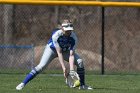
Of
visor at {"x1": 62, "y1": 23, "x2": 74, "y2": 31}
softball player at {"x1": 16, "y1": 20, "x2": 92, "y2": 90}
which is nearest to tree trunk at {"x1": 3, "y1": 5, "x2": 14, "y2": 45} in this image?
softball player at {"x1": 16, "y1": 20, "x2": 92, "y2": 90}

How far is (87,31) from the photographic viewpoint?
939 inches

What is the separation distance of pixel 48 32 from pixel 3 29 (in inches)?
61.5

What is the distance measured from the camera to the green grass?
12195mm

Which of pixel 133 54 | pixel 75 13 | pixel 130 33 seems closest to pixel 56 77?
pixel 133 54

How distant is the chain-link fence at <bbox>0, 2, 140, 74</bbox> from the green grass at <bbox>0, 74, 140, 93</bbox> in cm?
400

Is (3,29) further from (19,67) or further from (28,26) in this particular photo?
(19,67)

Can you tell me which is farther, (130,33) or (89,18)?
(89,18)

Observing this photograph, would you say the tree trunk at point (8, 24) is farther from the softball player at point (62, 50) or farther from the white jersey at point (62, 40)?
the white jersey at point (62, 40)

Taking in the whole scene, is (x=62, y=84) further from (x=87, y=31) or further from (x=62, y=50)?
(x=87, y=31)

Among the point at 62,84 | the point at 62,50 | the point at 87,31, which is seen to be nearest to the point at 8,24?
the point at 87,31

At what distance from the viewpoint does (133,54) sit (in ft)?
73.0

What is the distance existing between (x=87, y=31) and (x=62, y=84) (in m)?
10.0

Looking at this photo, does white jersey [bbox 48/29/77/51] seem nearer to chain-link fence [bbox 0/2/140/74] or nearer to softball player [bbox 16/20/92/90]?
softball player [bbox 16/20/92/90]

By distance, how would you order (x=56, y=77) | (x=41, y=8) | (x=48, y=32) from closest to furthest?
(x=56, y=77)
(x=48, y=32)
(x=41, y=8)
